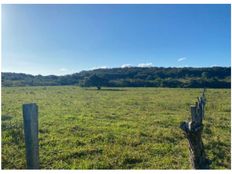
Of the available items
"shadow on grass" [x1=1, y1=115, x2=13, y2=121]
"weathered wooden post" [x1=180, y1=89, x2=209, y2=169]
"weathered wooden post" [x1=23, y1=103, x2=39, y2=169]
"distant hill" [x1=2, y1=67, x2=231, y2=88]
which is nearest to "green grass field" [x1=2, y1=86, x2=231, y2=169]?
"shadow on grass" [x1=1, y1=115, x2=13, y2=121]

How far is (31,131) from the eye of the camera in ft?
17.3

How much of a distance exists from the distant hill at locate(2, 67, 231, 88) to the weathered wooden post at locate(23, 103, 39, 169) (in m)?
65.3

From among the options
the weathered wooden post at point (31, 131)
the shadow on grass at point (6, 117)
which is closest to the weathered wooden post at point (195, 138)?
the weathered wooden post at point (31, 131)

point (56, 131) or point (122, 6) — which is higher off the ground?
point (122, 6)

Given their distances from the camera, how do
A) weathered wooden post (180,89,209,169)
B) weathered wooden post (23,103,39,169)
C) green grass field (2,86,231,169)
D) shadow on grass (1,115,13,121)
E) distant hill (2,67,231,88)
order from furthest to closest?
distant hill (2,67,231,88) < shadow on grass (1,115,13,121) < green grass field (2,86,231,169) < weathered wooden post (180,89,209,169) < weathered wooden post (23,103,39,169)

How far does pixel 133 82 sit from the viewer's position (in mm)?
82875

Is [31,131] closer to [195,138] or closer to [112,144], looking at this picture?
[195,138]

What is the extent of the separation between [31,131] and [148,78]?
8995 centimetres

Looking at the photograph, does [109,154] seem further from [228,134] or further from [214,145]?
[228,134]

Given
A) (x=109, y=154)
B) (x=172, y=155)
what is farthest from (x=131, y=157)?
(x=172, y=155)

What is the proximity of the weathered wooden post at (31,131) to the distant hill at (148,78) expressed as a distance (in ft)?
214

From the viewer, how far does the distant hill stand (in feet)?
237

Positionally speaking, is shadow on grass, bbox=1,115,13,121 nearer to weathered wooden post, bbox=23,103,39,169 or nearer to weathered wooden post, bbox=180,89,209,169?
weathered wooden post, bbox=23,103,39,169

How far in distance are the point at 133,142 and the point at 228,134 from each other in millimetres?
4584
